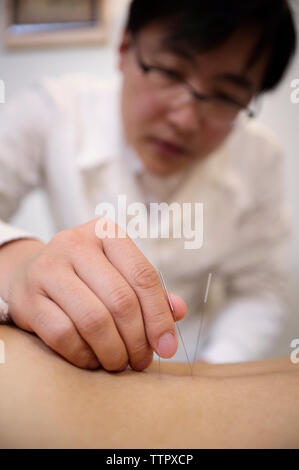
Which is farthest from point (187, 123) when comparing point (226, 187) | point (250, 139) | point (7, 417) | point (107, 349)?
point (7, 417)

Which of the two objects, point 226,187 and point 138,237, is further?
point 226,187

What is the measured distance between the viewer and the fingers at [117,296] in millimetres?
417

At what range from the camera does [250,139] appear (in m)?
1.27

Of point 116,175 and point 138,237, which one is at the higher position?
point 116,175

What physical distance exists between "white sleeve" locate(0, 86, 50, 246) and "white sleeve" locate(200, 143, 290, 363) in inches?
29.2

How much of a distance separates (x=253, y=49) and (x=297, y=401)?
79 cm

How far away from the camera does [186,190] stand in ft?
3.66

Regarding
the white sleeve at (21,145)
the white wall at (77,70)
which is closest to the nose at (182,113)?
the white sleeve at (21,145)

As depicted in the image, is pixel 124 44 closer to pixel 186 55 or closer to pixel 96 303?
pixel 186 55

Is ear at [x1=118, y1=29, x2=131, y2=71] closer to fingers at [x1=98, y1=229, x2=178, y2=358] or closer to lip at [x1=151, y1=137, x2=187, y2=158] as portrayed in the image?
lip at [x1=151, y1=137, x2=187, y2=158]

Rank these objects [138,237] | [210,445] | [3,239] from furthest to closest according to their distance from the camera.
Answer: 1. [138,237]
2. [3,239]
3. [210,445]

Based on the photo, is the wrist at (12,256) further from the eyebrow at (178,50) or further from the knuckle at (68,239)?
the eyebrow at (178,50)

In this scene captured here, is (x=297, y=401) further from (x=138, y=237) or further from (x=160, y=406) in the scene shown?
(x=138, y=237)

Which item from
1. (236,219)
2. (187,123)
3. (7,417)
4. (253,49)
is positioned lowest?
(236,219)
